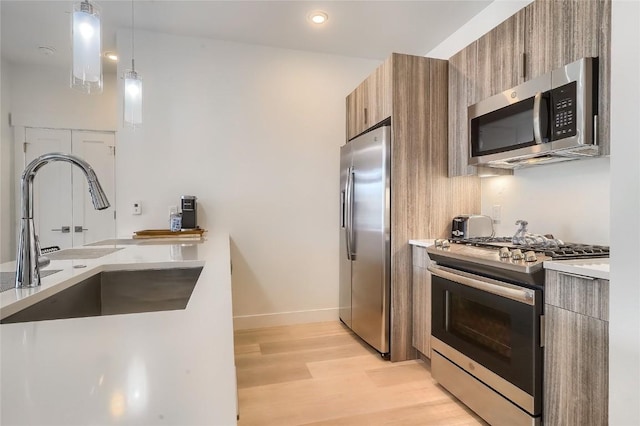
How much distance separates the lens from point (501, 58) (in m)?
2.06

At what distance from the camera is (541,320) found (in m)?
1.46

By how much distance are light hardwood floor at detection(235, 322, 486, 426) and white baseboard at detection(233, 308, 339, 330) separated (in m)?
0.27

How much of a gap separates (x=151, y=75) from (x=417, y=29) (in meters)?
2.39

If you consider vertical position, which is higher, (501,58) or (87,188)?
(501,58)

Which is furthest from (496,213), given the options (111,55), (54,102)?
(54,102)

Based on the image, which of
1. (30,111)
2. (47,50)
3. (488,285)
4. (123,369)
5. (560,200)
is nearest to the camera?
(123,369)

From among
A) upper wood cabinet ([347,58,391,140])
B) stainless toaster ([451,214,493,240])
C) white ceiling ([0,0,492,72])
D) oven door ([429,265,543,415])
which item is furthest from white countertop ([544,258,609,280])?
white ceiling ([0,0,492,72])

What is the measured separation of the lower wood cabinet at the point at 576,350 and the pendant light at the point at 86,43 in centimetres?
225

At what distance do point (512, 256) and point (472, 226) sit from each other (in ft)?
3.06

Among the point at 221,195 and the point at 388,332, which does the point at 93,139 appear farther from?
the point at 388,332

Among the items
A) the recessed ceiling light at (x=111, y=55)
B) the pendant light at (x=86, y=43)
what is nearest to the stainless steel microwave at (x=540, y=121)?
the pendant light at (x=86, y=43)

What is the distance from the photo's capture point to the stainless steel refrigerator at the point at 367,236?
248 cm

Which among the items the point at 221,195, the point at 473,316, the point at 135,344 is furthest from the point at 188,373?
the point at 221,195

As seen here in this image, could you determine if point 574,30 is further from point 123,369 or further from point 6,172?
point 6,172
